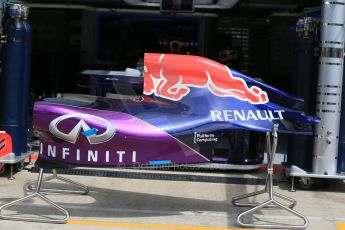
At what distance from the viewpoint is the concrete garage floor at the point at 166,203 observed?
559 cm

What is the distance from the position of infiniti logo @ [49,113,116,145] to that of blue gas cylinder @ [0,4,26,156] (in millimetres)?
2102

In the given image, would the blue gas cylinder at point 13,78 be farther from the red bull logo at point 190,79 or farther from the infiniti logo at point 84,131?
the red bull logo at point 190,79

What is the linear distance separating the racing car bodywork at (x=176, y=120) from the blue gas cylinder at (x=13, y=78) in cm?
Result: 196

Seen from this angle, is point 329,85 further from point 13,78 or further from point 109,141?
point 13,78

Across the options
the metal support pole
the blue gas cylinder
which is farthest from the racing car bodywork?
the blue gas cylinder

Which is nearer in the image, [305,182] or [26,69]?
[305,182]

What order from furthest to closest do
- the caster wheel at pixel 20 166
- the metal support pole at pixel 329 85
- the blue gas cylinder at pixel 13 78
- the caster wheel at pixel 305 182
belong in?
the caster wheel at pixel 20 166 < the blue gas cylinder at pixel 13 78 < the caster wheel at pixel 305 182 < the metal support pole at pixel 329 85

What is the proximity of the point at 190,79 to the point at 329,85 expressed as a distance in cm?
217

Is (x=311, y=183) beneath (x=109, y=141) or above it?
beneath

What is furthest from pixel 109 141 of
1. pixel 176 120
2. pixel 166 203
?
pixel 166 203

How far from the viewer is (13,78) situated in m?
7.32

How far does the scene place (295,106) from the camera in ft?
18.1

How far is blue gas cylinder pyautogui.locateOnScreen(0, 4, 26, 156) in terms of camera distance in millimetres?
7238

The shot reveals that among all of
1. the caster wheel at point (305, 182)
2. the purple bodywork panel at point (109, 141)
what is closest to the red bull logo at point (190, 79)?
the purple bodywork panel at point (109, 141)
